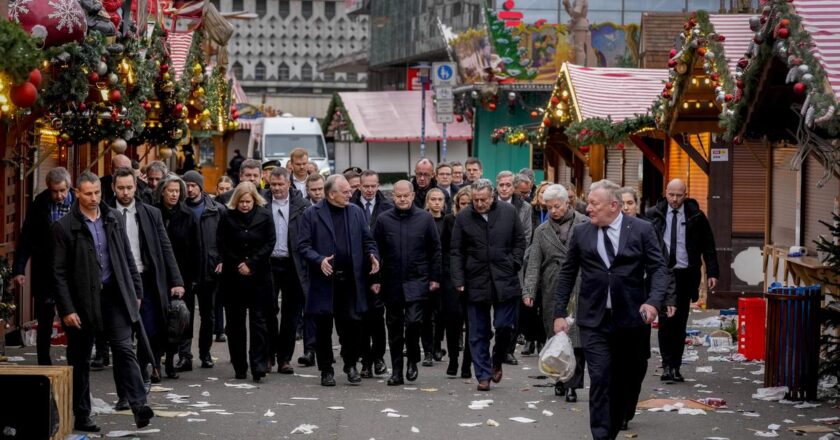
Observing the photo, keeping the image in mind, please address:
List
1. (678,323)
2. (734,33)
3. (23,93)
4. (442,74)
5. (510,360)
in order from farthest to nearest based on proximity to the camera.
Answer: (442,74)
(734,33)
(510,360)
(678,323)
(23,93)

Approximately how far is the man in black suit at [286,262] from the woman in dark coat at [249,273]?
2.24ft

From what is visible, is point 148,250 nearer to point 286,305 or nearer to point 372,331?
point 372,331

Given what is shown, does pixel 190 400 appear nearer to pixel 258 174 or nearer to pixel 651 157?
pixel 258 174

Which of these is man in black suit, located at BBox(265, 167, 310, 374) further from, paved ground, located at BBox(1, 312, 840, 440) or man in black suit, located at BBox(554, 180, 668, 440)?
man in black suit, located at BBox(554, 180, 668, 440)

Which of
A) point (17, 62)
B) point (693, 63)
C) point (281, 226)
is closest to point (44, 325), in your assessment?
point (281, 226)

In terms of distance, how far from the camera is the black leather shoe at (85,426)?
10258mm

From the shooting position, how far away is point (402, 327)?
533 inches

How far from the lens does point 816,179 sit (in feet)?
49.8

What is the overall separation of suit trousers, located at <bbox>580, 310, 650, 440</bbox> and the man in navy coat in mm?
3668

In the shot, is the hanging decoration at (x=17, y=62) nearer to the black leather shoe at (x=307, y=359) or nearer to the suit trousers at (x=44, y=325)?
the suit trousers at (x=44, y=325)

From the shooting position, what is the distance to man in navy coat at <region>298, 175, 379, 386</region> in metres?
13.2

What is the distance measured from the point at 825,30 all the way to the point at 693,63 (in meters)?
6.87

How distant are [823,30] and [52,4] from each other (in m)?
5.63

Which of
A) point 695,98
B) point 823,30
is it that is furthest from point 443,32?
point 823,30
